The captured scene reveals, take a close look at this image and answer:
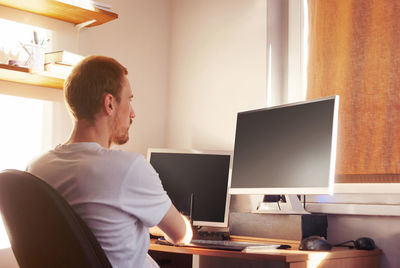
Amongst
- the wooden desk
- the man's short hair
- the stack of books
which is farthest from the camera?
the stack of books

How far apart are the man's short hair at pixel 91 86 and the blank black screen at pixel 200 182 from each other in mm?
1144

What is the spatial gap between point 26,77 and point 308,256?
1.55m

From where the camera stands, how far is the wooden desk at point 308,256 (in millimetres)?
1751

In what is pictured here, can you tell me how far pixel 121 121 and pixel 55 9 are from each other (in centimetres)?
133

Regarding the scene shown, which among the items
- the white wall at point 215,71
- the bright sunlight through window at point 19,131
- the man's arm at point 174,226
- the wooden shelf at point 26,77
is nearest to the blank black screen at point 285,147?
the white wall at point 215,71

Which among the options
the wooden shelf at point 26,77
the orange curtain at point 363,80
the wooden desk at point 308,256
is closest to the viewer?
the wooden desk at point 308,256

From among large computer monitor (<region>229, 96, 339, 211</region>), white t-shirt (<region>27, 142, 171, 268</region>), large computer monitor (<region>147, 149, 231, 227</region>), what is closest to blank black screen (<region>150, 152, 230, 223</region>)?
large computer monitor (<region>147, 149, 231, 227</region>)

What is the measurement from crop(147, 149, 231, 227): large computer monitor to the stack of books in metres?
0.69

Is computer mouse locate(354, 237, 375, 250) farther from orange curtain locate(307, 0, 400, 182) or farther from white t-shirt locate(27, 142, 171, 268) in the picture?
white t-shirt locate(27, 142, 171, 268)

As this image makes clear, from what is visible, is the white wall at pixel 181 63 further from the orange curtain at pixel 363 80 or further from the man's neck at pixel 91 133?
the man's neck at pixel 91 133

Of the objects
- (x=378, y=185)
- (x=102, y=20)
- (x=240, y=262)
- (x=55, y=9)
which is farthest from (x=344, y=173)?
(x=55, y=9)

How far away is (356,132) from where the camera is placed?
2.35 meters

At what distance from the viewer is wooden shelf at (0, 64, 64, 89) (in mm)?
2408

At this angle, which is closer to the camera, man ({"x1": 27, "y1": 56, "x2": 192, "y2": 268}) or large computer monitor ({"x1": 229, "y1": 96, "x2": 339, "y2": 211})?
man ({"x1": 27, "y1": 56, "x2": 192, "y2": 268})
